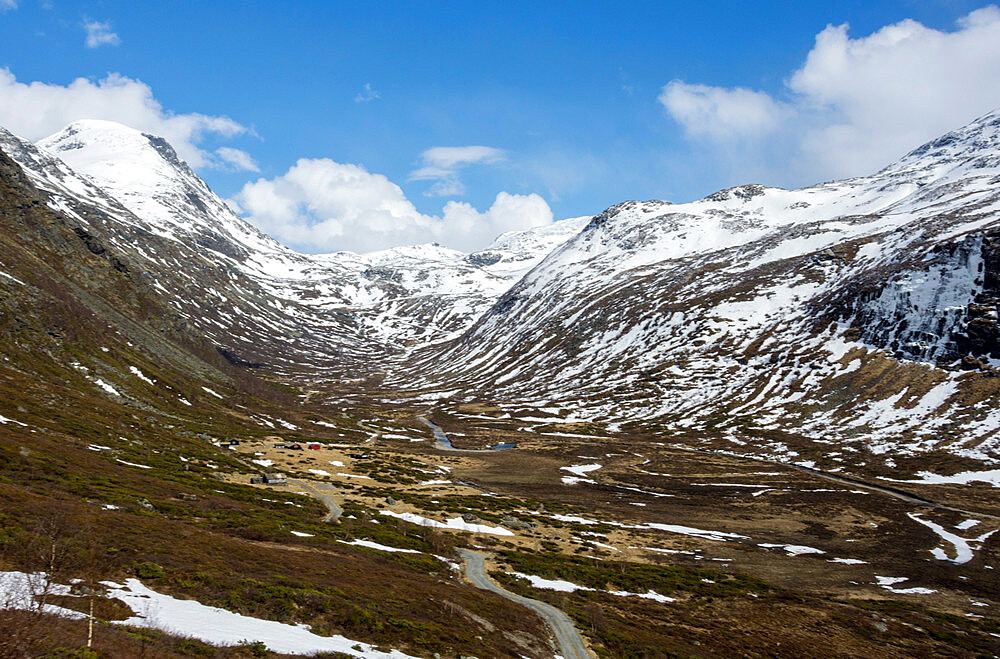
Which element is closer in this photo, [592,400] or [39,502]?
[39,502]

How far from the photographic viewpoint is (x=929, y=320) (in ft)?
525

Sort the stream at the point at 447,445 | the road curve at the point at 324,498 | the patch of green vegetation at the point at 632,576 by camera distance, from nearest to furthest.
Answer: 1. the patch of green vegetation at the point at 632,576
2. the road curve at the point at 324,498
3. the stream at the point at 447,445

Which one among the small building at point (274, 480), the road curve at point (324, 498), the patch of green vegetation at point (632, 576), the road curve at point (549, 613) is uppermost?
the small building at point (274, 480)

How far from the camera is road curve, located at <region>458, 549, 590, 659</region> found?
114 feet

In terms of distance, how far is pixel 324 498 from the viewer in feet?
233

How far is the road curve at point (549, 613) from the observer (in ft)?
114

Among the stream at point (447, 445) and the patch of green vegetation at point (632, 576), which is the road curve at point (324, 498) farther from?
the stream at point (447, 445)

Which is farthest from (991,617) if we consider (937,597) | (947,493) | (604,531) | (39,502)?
(39,502)

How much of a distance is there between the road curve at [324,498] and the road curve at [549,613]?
16651 millimetres

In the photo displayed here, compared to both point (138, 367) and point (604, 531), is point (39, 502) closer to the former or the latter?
point (604, 531)

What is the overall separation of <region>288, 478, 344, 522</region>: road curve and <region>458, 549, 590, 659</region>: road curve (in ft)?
54.6

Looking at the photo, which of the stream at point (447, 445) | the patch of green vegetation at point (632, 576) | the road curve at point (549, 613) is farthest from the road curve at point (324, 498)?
the stream at point (447, 445)

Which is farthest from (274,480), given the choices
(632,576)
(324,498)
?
(632,576)

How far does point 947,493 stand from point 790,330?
356 feet
